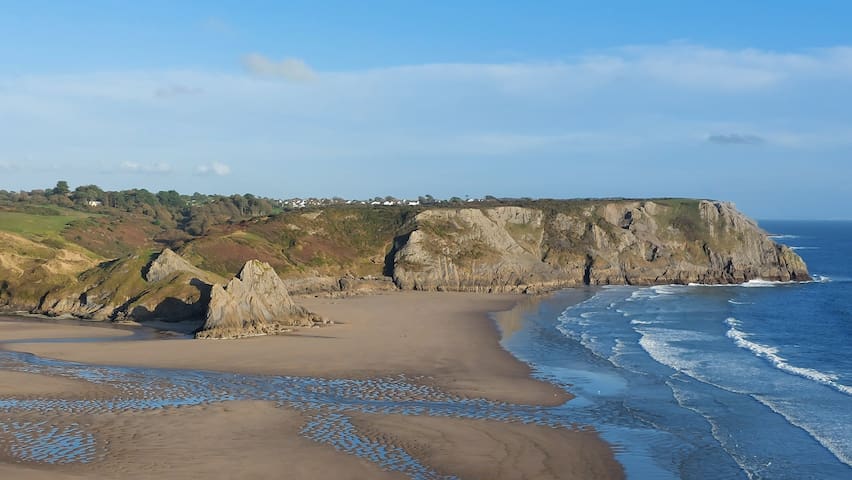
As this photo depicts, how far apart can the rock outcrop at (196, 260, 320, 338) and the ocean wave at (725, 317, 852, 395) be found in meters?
28.5

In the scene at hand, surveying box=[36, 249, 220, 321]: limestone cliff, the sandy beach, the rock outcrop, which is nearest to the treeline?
box=[36, 249, 220, 321]: limestone cliff

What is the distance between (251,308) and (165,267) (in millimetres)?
14265

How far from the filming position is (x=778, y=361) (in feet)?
142

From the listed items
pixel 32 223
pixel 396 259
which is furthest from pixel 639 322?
pixel 32 223

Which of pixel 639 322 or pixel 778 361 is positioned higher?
pixel 639 322

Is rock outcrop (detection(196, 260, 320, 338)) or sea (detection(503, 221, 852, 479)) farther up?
rock outcrop (detection(196, 260, 320, 338))

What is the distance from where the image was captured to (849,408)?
108 ft

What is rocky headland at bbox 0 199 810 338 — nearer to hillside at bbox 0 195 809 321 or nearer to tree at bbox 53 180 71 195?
hillside at bbox 0 195 809 321

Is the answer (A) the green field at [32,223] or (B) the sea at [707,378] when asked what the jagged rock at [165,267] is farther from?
(A) the green field at [32,223]

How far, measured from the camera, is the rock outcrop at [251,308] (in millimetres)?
49812

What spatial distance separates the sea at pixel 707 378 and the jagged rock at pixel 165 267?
27.4m

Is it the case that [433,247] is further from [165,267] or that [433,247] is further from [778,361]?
[778,361]

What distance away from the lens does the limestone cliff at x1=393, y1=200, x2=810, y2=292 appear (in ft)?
290

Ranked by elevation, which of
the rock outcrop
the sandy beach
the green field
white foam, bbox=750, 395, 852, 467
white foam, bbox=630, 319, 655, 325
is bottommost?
white foam, bbox=750, 395, 852, 467
